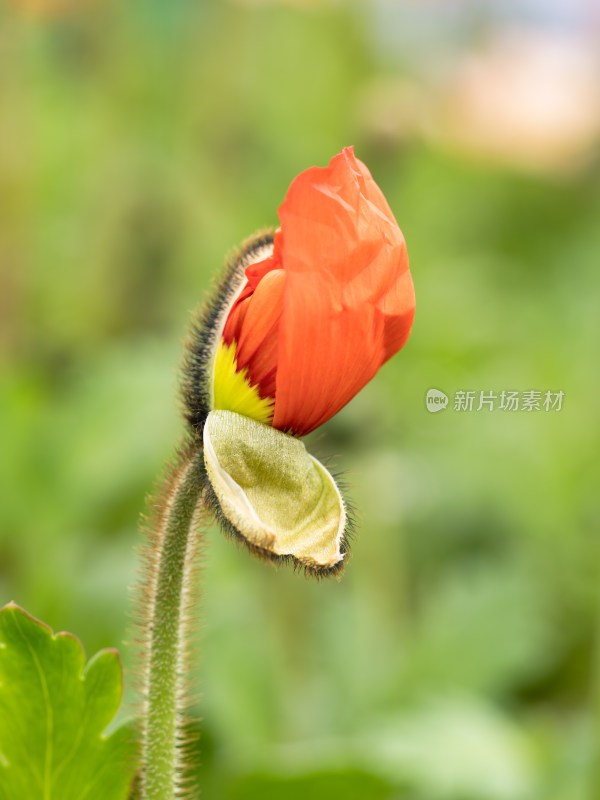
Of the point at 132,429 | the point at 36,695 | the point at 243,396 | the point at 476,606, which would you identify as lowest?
the point at 476,606

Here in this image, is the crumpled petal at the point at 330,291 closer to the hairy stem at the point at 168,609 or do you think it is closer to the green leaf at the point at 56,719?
Answer: the hairy stem at the point at 168,609

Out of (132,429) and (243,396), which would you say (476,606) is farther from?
(243,396)

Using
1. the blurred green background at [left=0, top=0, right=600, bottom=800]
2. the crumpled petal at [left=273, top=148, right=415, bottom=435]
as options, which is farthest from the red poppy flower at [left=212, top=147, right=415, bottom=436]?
the blurred green background at [left=0, top=0, right=600, bottom=800]

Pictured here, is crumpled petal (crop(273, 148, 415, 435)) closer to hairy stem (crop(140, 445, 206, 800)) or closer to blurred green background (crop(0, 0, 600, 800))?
hairy stem (crop(140, 445, 206, 800))

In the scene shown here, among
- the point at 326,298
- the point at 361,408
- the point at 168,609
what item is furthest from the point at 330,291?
the point at 361,408

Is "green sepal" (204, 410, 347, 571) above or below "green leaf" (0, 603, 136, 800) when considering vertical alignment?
above

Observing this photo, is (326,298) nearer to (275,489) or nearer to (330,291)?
(330,291)

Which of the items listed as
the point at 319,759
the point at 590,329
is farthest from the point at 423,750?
the point at 590,329
